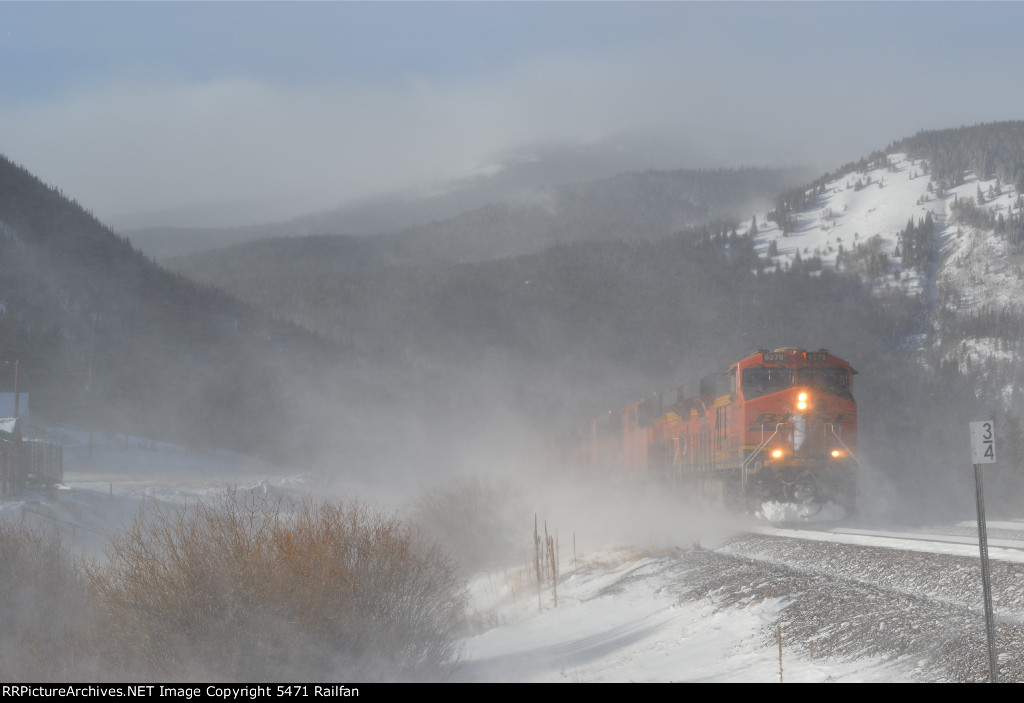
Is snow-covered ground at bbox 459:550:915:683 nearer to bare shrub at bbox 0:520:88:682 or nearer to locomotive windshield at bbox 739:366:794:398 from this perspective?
locomotive windshield at bbox 739:366:794:398

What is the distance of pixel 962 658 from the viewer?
31.2ft

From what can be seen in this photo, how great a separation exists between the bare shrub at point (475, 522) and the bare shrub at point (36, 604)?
1477cm

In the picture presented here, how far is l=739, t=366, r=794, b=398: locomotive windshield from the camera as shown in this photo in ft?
78.1

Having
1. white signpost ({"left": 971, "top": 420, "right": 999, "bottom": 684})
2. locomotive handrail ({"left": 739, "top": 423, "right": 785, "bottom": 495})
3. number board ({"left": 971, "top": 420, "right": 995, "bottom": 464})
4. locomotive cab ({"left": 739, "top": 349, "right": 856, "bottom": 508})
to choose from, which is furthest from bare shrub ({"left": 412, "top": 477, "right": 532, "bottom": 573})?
number board ({"left": 971, "top": 420, "right": 995, "bottom": 464})

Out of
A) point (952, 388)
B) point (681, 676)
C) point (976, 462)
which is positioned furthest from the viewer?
point (952, 388)

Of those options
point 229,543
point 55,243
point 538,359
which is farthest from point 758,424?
point 538,359

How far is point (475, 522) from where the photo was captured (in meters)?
37.0

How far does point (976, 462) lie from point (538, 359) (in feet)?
453

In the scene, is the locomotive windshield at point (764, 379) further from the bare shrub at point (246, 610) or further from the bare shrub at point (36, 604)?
the bare shrub at point (36, 604)

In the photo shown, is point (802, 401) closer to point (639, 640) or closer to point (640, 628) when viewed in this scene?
point (640, 628)

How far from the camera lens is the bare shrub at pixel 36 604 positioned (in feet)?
54.6

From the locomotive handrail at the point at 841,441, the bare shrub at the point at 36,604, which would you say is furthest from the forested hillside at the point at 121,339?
the locomotive handrail at the point at 841,441

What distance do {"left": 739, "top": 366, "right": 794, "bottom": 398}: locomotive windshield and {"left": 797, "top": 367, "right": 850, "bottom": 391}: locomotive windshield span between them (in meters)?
0.31
